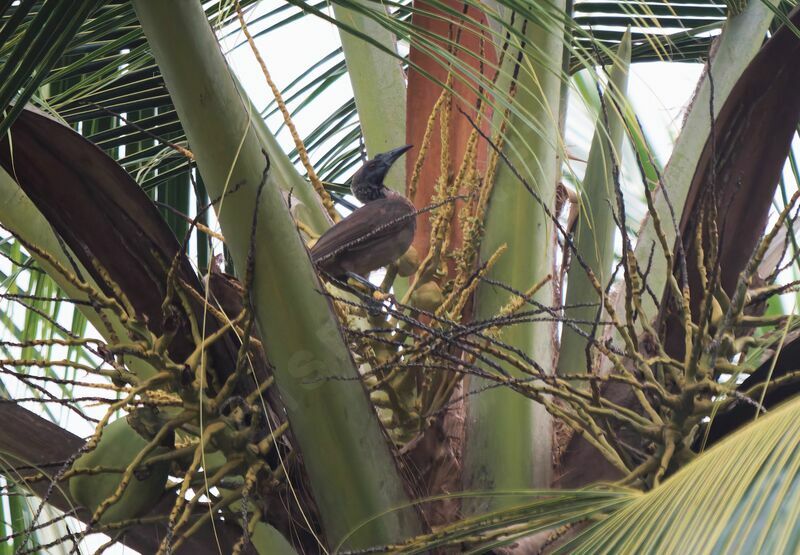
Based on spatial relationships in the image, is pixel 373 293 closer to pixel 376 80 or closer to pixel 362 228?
pixel 362 228

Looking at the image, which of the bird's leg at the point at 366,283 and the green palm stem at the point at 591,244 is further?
the bird's leg at the point at 366,283

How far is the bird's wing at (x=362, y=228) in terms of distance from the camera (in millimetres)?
2355

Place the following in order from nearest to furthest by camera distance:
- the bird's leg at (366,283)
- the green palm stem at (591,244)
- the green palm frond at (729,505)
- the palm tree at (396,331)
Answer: the green palm frond at (729,505), the palm tree at (396,331), the green palm stem at (591,244), the bird's leg at (366,283)

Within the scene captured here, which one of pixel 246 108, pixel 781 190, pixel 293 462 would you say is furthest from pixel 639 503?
pixel 781 190

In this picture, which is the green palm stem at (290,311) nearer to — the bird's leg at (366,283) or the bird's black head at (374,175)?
the bird's leg at (366,283)

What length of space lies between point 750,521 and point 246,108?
3.49 feet

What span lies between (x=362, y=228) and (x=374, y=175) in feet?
1.05

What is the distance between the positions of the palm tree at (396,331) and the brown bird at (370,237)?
9 cm

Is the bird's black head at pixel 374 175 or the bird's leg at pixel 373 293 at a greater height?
the bird's black head at pixel 374 175

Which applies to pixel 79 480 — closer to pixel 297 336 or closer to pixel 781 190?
pixel 297 336

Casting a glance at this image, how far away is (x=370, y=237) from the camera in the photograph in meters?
2.39

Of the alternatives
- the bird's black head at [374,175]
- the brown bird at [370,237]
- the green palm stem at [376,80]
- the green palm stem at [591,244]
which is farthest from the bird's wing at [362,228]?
the green palm stem at [591,244]

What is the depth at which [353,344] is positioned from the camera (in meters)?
2.02

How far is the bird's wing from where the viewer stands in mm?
2355
